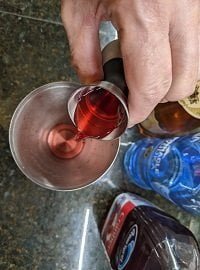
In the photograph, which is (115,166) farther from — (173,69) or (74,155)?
(173,69)

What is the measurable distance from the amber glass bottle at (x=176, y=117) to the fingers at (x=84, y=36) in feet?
0.75

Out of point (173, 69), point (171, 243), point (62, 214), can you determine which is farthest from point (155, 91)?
point (62, 214)

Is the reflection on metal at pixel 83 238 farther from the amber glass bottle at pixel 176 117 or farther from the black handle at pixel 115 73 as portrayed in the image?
the black handle at pixel 115 73

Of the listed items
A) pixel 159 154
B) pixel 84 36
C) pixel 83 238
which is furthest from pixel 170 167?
pixel 84 36

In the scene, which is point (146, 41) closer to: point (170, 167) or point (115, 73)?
point (115, 73)

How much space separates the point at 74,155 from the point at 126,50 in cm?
33

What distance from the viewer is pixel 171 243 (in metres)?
0.65

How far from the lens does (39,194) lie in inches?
30.3

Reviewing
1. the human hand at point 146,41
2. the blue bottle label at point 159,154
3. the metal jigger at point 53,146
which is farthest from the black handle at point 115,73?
the blue bottle label at point 159,154

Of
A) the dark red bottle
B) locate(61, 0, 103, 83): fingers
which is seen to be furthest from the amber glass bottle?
locate(61, 0, 103, 83): fingers

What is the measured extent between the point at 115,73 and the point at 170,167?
0.28 m

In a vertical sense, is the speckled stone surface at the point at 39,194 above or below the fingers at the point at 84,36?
below

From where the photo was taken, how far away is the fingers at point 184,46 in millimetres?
Result: 458

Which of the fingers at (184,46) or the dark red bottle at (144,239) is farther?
the dark red bottle at (144,239)
